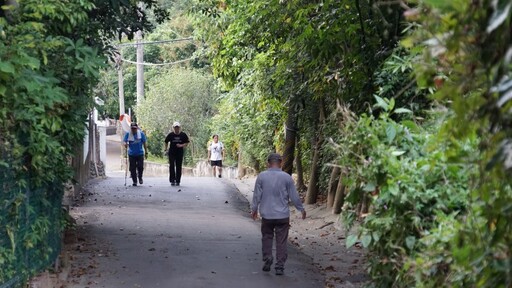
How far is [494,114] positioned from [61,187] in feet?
29.2

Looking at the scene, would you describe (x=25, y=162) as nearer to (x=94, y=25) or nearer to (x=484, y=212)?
(x=94, y=25)

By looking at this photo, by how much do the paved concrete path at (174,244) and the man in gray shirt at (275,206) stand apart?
29 cm

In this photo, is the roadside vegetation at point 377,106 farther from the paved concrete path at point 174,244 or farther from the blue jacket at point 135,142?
the blue jacket at point 135,142

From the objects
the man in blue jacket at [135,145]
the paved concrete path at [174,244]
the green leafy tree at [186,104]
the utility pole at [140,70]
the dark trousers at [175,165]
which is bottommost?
the paved concrete path at [174,244]

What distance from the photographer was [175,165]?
80.9ft

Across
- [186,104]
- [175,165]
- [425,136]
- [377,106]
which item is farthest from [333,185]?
[186,104]

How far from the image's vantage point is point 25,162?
9.50m

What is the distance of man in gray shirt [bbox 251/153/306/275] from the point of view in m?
11.8

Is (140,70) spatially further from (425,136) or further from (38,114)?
(425,136)

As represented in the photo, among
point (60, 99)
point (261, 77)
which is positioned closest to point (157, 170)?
point (261, 77)

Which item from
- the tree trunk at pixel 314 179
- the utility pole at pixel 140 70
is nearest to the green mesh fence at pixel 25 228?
the tree trunk at pixel 314 179

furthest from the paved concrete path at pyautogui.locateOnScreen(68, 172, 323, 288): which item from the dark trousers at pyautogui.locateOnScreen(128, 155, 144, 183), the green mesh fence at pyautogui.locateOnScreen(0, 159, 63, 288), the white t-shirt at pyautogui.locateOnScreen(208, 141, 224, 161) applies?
the white t-shirt at pyautogui.locateOnScreen(208, 141, 224, 161)

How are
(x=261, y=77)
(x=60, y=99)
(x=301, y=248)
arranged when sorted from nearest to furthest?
(x=60, y=99) → (x=301, y=248) → (x=261, y=77)

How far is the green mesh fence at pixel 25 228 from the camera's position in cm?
828
